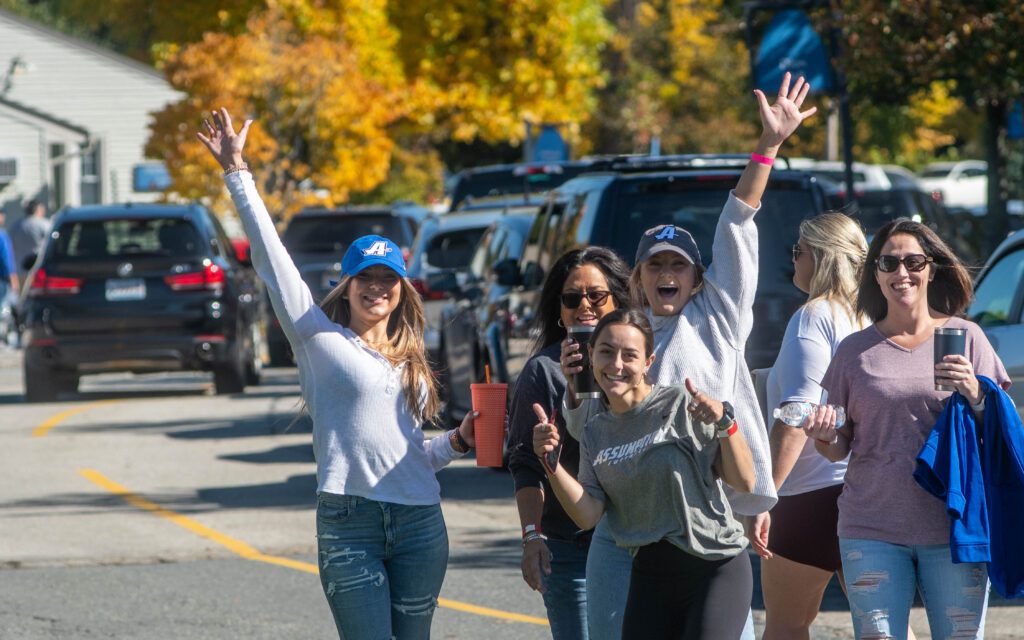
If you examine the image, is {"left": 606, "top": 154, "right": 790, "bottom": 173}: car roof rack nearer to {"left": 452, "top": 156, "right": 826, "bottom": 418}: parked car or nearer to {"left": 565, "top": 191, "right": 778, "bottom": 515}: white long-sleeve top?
{"left": 452, "top": 156, "right": 826, "bottom": 418}: parked car

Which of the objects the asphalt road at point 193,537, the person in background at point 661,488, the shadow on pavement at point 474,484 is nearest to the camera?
the person in background at point 661,488

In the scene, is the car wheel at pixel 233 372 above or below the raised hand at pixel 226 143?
below

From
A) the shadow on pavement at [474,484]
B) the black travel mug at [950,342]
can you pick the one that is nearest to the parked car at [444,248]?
the shadow on pavement at [474,484]

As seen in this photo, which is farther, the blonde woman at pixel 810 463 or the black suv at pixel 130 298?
the black suv at pixel 130 298

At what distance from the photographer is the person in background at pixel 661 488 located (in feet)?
15.1

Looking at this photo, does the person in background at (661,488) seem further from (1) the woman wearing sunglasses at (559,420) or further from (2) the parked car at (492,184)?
(2) the parked car at (492,184)

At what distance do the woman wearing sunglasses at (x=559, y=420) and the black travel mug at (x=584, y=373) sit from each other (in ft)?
1.68

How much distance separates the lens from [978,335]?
5.04m

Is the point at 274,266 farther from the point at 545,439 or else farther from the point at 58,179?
the point at 58,179

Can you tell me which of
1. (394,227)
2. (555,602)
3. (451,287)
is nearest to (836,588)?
(555,602)

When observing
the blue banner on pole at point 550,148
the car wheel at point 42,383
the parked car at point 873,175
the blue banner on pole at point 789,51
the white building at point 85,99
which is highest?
the white building at point 85,99

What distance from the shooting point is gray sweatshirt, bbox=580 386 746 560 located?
15.1 feet

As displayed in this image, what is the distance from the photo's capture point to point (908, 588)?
501cm

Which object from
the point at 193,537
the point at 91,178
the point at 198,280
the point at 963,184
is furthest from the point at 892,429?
the point at 91,178
